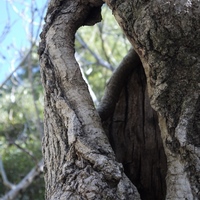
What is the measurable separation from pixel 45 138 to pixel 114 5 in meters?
0.34

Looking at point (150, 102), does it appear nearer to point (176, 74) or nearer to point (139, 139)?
point (176, 74)

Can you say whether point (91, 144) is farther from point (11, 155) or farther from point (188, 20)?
point (11, 155)

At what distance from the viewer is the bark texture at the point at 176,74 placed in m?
0.85

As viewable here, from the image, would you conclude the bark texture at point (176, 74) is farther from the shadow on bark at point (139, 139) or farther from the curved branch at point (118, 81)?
the curved branch at point (118, 81)

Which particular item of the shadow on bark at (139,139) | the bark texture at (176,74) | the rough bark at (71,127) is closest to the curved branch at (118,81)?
the shadow on bark at (139,139)

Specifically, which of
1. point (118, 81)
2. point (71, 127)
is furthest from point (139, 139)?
point (71, 127)

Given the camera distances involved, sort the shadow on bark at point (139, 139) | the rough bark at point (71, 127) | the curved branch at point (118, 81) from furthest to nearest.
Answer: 1. the curved branch at point (118, 81)
2. the shadow on bark at point (139, 139)
3. the rough bark at point (71, 127)

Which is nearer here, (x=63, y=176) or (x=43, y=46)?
(x=63, y=176)

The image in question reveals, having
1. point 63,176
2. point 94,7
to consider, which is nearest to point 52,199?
point 63,176

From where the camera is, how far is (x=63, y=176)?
837 millimetres

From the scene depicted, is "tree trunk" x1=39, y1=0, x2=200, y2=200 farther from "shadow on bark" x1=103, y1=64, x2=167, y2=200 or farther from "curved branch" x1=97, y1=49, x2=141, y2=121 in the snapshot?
"curved branch" x1=97, y1=49, x2=141, y2=121

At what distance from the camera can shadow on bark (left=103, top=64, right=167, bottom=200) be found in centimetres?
113

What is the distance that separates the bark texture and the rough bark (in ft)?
0.38

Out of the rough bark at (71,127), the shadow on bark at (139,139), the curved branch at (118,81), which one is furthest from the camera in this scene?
the curved branch at (118,81)
